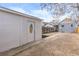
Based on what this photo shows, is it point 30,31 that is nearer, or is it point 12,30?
point 12,30

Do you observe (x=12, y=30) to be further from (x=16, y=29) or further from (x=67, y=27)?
(x=67, y=27)

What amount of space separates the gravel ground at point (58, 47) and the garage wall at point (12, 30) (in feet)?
0.58

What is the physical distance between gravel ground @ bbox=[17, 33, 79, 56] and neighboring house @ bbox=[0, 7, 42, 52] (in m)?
0.14

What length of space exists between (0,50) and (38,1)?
93 cm

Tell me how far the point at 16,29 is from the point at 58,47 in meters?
0.69

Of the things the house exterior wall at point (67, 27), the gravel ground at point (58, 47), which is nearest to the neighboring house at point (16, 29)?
the gravel ground at point (58, 47)

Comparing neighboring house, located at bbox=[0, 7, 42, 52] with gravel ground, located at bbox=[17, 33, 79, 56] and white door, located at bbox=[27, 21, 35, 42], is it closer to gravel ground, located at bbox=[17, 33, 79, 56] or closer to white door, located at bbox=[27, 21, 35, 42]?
white door, located at bbox=[27, 21, 35, 42]

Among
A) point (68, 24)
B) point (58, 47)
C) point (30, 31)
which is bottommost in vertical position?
point (58, 47)

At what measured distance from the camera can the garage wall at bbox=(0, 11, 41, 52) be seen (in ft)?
8.39

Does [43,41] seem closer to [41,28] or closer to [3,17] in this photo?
[41,28]

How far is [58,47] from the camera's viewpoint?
2668 mm

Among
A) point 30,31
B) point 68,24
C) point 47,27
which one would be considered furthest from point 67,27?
point 30,31

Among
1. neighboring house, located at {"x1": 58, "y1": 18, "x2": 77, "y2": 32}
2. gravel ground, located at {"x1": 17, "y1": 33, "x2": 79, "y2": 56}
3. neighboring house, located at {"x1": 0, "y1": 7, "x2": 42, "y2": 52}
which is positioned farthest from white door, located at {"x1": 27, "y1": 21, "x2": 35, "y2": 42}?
neighboring house, located at {"x1": 58, "y1": 18, "x2": 77, "y2": 32}

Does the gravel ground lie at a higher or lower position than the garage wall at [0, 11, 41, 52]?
lower
